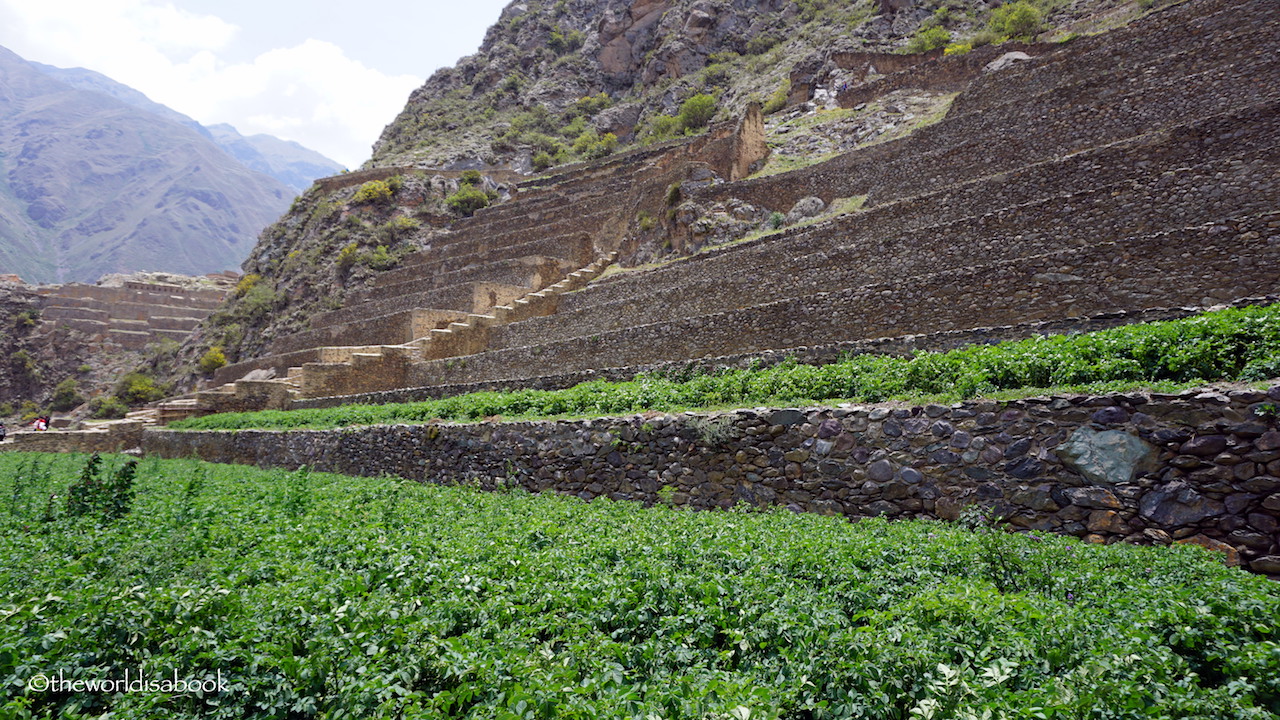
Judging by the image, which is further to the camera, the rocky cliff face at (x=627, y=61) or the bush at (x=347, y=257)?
the rocky cliff face at (x=627, y=61)

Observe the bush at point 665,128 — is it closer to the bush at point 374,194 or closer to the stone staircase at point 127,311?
the bush at point 374,194

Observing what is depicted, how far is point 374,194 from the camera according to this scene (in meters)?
39.1

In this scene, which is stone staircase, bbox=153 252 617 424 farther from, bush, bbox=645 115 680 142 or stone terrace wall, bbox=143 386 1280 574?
bush, bbox=645 115 680 142

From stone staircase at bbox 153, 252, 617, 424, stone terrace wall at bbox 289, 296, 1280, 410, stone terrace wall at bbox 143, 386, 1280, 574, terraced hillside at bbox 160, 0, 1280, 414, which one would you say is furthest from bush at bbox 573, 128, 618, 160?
stone terrace wall at bbox 143, 386, 1280, 574

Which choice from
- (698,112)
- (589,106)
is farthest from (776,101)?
(589,106)

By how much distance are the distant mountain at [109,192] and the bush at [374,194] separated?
80.4 meters

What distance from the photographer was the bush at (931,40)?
108ft

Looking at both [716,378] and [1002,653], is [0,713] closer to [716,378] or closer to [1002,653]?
[1002,653]

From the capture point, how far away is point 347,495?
340 inches

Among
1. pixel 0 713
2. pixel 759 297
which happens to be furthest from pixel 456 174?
pixel 0 713

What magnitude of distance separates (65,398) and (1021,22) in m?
57.9

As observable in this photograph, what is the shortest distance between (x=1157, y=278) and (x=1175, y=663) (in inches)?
315

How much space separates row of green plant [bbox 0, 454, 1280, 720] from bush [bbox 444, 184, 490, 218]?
3730cm

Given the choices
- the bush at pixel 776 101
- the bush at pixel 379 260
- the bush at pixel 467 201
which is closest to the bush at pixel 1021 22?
the bush at pixel 776 101
